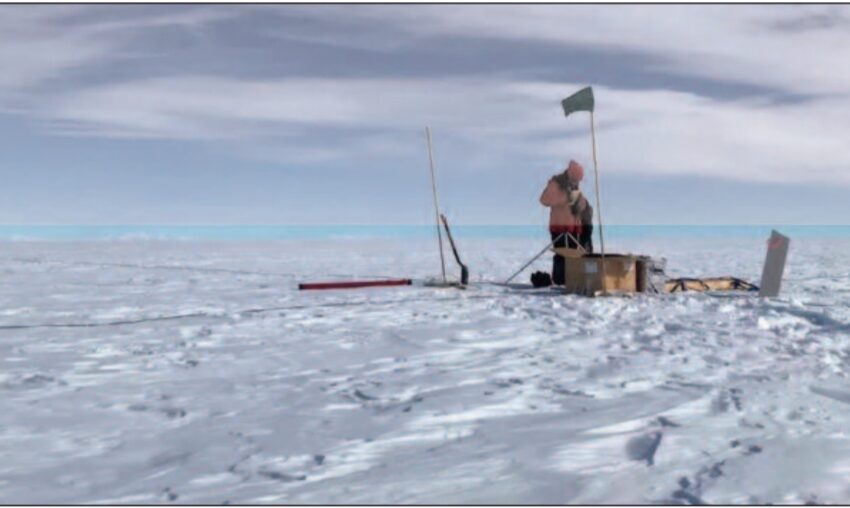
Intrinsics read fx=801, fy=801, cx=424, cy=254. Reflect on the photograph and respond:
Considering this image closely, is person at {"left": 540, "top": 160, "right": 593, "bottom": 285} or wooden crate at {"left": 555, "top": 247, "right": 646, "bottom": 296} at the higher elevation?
person at {"left": 540, "top": 160, "right": 593, "bottom": 285}

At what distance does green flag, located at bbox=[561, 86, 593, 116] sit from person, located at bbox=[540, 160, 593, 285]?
1.33 meters

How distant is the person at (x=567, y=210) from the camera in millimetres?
11195

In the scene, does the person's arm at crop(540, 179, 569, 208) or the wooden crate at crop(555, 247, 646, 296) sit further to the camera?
the person's arm at crop(540, 179, 569, 208)

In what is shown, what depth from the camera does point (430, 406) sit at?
4.38 m

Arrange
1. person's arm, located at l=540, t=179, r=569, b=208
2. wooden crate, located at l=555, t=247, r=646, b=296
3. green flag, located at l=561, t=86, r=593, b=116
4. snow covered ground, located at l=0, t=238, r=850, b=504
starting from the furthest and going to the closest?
1. person's arm, located at l=540, t=179, r=569, b=208
2. wooden crate, located at l=555, t=247, r=646, b=296
3. green flag, located at l=561, t=86, r=593, b=116
4. snow covered ground, located at l=0, t=238, r=850, b=504

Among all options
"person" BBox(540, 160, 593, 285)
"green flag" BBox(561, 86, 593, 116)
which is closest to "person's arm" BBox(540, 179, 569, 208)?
"person" BBox(540, 160, 593, 285)

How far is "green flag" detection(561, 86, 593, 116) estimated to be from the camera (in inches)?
385

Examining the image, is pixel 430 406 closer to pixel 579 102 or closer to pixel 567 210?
pixel 579 102

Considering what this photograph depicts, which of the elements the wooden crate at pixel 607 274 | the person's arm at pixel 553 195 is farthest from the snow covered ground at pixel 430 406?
the person's arm at pixel 553 195

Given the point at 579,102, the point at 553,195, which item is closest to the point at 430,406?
the point at 579,102

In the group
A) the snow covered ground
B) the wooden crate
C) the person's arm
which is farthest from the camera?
the person's arm

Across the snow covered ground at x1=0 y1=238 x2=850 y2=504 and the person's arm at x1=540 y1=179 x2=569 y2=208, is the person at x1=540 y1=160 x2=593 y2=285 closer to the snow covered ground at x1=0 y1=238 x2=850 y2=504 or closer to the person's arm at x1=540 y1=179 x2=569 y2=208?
the person's arm at x1=540 y1=179 x2=569 y2=208

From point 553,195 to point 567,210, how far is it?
0.31 meters

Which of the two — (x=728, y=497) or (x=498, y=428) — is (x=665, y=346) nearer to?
(x=498, y=428)
